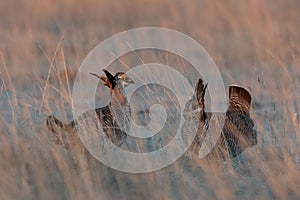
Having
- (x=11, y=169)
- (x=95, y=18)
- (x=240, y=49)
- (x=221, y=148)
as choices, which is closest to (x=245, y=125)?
(x=221, y=148)

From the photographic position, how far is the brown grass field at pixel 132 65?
13.2ft

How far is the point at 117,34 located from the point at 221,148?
3958mm

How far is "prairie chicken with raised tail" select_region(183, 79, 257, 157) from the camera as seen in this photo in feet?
15.3

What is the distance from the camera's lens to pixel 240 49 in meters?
7.91

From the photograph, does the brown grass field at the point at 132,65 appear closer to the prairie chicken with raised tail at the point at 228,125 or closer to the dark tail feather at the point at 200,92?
the prairie chicken with raised tail at the point at 228,125

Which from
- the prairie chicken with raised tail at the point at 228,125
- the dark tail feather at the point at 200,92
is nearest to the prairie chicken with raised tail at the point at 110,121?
the prairie chicken with raised tail at the point at 228,125

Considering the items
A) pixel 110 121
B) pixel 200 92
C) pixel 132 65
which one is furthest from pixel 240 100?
pixel 132 65

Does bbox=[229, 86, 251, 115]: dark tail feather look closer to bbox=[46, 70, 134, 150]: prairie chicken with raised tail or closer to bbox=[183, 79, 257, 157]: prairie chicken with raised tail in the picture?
bbox=[183, 79, 257, 157]: prairie chicken with raised tail

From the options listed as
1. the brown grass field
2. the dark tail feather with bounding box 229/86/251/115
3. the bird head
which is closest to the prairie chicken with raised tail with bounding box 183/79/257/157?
the dark tail feather with bounding box 229/86/251/115

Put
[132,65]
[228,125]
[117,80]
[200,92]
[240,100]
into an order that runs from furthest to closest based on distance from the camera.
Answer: [132,65] → [117,80] → [240,100] → [200,92] → [228,125]

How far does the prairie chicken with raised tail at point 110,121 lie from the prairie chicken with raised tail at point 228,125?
548 millimetres

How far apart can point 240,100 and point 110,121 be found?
3.58ft

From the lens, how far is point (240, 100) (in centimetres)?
515

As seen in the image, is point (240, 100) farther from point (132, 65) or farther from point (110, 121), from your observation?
point (132, 65)
